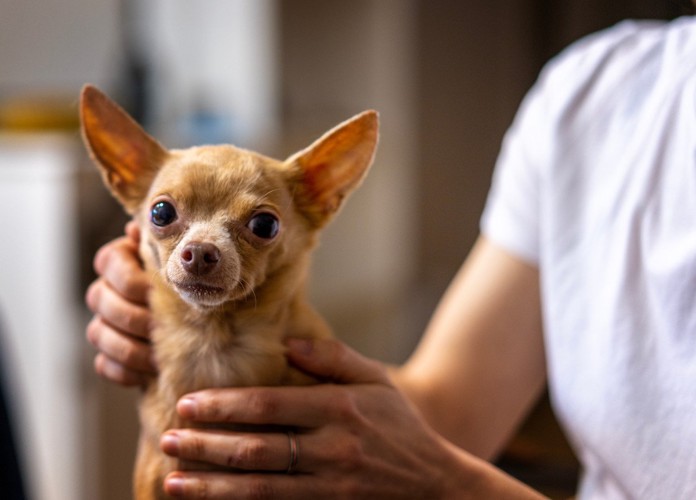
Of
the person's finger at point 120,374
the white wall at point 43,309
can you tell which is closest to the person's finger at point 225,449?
the person's finger at point 120,374

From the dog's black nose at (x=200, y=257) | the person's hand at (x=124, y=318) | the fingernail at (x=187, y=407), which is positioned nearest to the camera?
the dog's black nose at (x=200, y=257)

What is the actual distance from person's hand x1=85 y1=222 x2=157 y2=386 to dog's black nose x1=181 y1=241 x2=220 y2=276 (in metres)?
0.20

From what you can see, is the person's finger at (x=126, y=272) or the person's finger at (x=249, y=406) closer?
the person's finger at (x=249, y=406)

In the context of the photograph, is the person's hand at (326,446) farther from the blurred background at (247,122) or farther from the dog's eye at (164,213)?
the blurred background at (247,122)

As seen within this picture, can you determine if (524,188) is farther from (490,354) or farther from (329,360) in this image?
(329,360)

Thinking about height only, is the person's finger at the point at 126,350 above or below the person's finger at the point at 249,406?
below

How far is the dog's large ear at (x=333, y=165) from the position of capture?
0.66m

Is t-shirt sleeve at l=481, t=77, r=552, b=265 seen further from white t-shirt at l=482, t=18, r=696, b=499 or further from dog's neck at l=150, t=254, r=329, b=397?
dog's neck at l=150, t=254, r=329, b=397

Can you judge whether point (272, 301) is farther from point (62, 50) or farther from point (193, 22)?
point (193, 22)

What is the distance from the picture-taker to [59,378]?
2084 millimetres

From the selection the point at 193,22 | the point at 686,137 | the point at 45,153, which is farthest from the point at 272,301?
the point at 193,22

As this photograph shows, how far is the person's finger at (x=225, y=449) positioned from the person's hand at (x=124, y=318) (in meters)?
0.10

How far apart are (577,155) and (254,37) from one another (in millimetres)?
1922

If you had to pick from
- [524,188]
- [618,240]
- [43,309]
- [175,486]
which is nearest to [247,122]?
[43,309]
